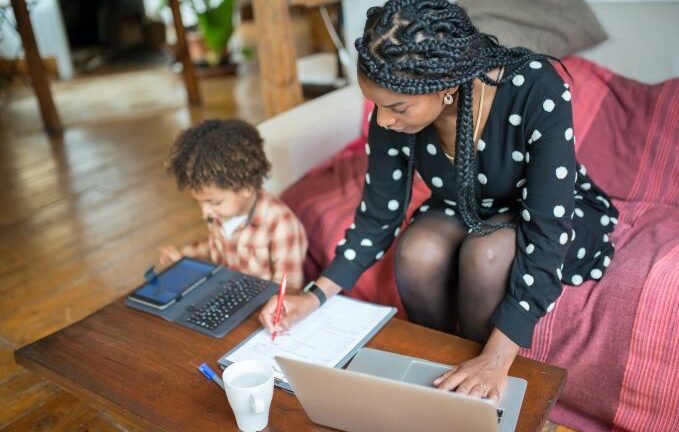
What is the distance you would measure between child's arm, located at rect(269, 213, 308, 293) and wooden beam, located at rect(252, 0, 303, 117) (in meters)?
0.74

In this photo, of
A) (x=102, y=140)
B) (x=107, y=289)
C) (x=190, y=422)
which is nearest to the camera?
(x=190, y=422)

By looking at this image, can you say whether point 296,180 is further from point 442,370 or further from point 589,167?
point 442,370

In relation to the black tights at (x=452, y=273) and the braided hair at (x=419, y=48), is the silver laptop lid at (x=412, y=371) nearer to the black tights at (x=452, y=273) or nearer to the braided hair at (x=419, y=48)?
the black tights at (x=452, y=273)

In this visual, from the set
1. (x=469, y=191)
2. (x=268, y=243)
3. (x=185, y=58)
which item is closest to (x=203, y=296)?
(x=268, y=243)

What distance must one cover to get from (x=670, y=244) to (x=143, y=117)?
3.30 meters

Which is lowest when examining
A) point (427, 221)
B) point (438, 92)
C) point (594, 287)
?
point (594, 287)

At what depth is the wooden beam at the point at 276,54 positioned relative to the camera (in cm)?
204

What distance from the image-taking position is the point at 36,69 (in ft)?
11.6

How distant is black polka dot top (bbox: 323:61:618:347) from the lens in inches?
41.1

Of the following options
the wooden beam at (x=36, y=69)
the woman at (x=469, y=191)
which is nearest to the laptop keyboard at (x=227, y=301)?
the woman at (x=469, y=191)

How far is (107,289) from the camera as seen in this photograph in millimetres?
1999

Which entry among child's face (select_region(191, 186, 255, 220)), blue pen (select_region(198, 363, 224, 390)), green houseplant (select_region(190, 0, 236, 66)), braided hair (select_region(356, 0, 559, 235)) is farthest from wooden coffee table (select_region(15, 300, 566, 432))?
green houseplant (select_region(190, 0, 236, 66))

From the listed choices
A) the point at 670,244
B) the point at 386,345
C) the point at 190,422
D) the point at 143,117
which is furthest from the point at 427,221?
the point at 143,117

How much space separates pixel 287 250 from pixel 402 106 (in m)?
0.63
